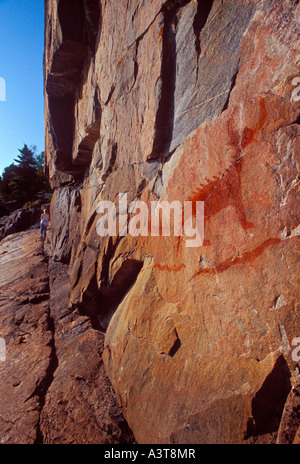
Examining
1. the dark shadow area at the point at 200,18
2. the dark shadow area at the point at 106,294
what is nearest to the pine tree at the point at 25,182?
the dark shadow area at the point at 106,294

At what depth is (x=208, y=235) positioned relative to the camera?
6.25 feet

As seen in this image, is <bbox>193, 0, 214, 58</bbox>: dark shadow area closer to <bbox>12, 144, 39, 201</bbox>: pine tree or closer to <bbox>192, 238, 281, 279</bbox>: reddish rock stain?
<bbox>192, 238, 281, 279</bbox>: reddish rock stain

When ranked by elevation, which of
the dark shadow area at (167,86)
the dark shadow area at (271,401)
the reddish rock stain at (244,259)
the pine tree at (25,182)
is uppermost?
the pine tree at (25,182)

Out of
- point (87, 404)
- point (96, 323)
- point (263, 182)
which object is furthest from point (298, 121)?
point (96, 323)

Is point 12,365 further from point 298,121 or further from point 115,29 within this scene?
point 115,29

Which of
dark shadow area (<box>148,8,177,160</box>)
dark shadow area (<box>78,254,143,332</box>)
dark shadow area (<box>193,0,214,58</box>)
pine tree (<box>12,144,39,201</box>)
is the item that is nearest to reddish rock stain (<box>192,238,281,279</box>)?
dark shadow area (<box>78,254,143,332</box>)

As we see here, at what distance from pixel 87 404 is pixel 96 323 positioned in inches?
51.2

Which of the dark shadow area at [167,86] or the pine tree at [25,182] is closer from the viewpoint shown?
the dark shadow area at [167,86]

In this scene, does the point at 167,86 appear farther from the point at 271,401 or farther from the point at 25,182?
the point at 25,182

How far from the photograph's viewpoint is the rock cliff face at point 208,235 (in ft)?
4.70

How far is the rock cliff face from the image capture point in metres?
1.43

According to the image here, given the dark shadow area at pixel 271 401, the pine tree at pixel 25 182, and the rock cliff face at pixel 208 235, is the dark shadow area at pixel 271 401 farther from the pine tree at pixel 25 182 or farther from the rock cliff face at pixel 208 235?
the pine tree at pixel 25 182

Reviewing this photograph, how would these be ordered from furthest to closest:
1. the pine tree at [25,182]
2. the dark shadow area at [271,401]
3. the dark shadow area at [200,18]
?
1. the pine tree at [25,182]
2. the dark shadow area at [200,18]
3. the dark shadow area at [271,401]

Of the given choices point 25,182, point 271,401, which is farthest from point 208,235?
point 25,182
